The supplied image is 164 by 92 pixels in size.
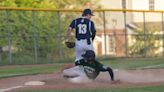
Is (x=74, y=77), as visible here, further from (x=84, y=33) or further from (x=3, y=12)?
(x=3, y=12)

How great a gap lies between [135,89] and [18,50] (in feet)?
45.7

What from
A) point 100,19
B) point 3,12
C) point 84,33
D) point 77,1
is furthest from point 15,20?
point 77,1

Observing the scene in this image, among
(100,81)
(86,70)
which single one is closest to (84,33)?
(86,70)

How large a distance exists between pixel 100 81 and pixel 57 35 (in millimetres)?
12060

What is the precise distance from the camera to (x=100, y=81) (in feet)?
41.9

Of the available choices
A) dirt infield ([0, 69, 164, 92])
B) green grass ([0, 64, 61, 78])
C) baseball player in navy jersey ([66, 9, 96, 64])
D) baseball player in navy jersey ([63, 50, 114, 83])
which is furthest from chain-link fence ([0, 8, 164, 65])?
baseball player in navy jersey ([63, 50, 114, 83])

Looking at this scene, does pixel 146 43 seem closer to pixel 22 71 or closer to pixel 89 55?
pixel 22 71

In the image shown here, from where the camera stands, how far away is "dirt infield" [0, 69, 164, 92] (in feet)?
37.5

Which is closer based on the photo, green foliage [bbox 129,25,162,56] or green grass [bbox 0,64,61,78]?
green grass [bbox 0,64,61,78]

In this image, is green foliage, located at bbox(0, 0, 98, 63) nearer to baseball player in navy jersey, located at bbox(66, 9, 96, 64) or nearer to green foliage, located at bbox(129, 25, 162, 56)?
green foliage, located at bbox(129, 25, 162, 56)

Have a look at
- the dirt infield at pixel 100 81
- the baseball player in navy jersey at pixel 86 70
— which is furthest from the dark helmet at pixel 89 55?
the dirt infield at pixel 100 81

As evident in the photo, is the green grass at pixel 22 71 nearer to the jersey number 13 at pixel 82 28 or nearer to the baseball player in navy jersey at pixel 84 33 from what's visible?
the baseball player in navy jersey at pixel 84 33

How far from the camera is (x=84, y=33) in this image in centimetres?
1289

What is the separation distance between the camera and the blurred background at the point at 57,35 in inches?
903
